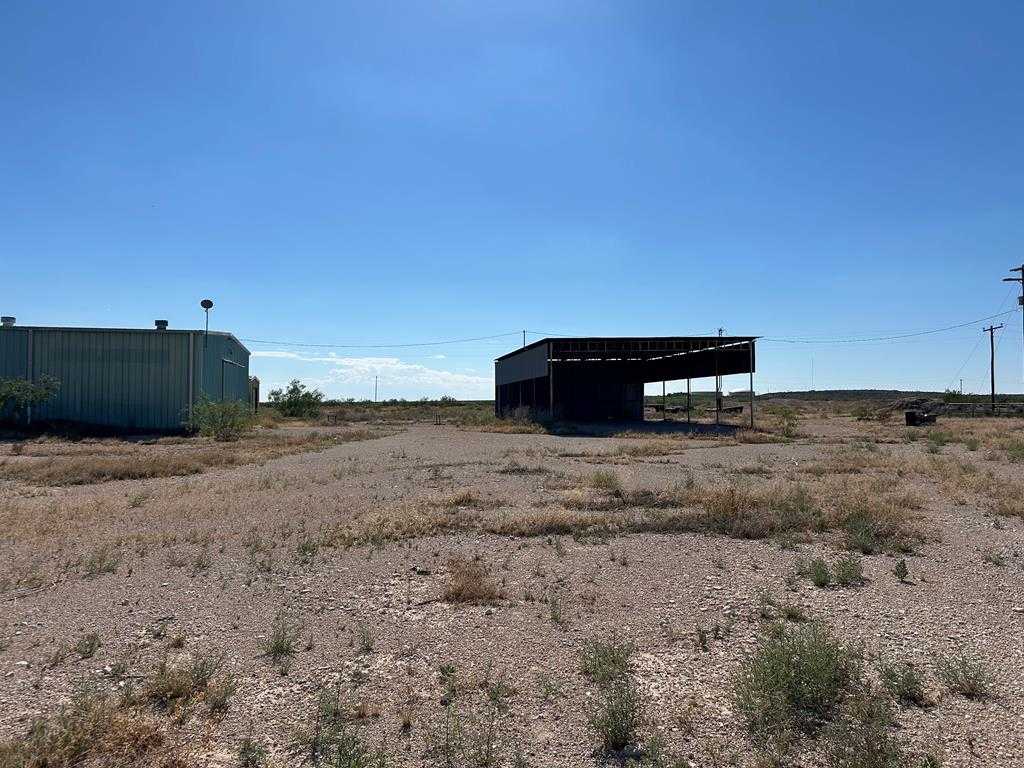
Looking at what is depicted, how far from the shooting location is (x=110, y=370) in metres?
32.8

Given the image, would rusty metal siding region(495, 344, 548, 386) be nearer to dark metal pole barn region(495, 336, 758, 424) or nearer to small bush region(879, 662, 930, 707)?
dark metal pole barn region(495, 336, 758, 424)

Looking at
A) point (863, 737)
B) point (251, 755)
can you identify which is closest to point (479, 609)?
point (251, 755)

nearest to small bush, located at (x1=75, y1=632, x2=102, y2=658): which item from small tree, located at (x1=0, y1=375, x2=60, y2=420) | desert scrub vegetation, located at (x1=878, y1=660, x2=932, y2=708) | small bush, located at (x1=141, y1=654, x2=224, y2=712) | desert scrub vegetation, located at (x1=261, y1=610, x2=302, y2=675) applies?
small bush, located at (x1=141, y1=654, x2=224, y2=712)

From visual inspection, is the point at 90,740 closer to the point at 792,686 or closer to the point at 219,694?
the point at 219,694

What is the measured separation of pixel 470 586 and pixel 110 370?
31.8 meters

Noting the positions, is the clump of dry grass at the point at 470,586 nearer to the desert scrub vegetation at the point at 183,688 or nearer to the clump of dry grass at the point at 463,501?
the desert scrub vegetation at the point at 183,688

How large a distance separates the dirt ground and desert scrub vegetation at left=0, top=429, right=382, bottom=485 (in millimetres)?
2525

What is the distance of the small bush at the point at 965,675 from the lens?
4941mm

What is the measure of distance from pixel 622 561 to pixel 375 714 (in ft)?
14.6

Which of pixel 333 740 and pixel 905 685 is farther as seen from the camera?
pixel 905 685

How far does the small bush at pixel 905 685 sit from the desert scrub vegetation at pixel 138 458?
56.3ft

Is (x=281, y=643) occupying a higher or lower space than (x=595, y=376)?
lower

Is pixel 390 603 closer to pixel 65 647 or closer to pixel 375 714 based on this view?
pixel 375 714

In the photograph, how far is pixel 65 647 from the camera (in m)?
5.87
